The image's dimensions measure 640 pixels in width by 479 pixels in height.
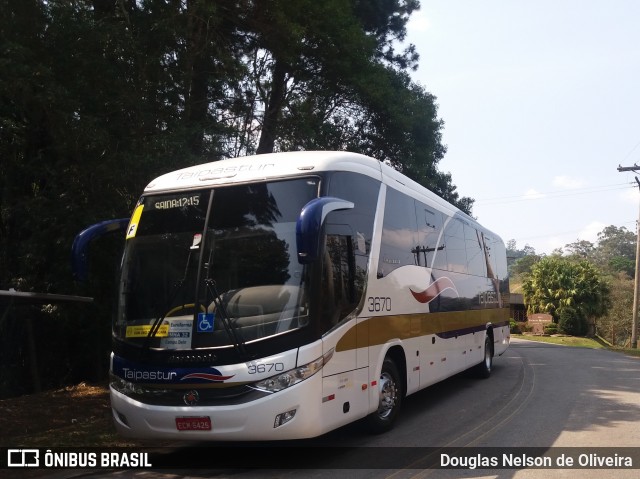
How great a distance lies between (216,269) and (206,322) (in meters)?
0.60

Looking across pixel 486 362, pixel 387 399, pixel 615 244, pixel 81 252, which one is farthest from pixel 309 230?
pixel 615 244

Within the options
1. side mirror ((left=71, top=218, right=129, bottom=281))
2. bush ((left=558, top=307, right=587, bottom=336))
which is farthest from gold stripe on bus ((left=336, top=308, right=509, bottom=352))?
bush ((left=558, top=307, right=587, bottom=336))

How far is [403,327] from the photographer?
9.09m

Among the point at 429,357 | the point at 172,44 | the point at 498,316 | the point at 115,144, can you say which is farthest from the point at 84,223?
the point at 498,316

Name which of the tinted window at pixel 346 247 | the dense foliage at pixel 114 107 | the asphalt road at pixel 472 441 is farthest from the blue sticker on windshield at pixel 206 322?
the dense foliage at pixel 114 107

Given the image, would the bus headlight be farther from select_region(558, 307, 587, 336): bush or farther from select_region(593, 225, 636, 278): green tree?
select_region(593, 225, 636, 278): green tree

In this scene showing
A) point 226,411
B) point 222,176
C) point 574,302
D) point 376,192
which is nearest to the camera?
point 226,411

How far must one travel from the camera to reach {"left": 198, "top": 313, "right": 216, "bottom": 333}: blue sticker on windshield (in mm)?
6617

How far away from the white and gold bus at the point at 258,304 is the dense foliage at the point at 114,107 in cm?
469

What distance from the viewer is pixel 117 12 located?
13516 millimetres

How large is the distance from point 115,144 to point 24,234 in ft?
10.5

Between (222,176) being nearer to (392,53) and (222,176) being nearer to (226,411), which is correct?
A: (226,411)

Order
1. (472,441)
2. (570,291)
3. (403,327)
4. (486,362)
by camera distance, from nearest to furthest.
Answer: (472,441) < (403,327) < (486,362) < (570,291)

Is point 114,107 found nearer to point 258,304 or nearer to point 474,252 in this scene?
point 258,304
